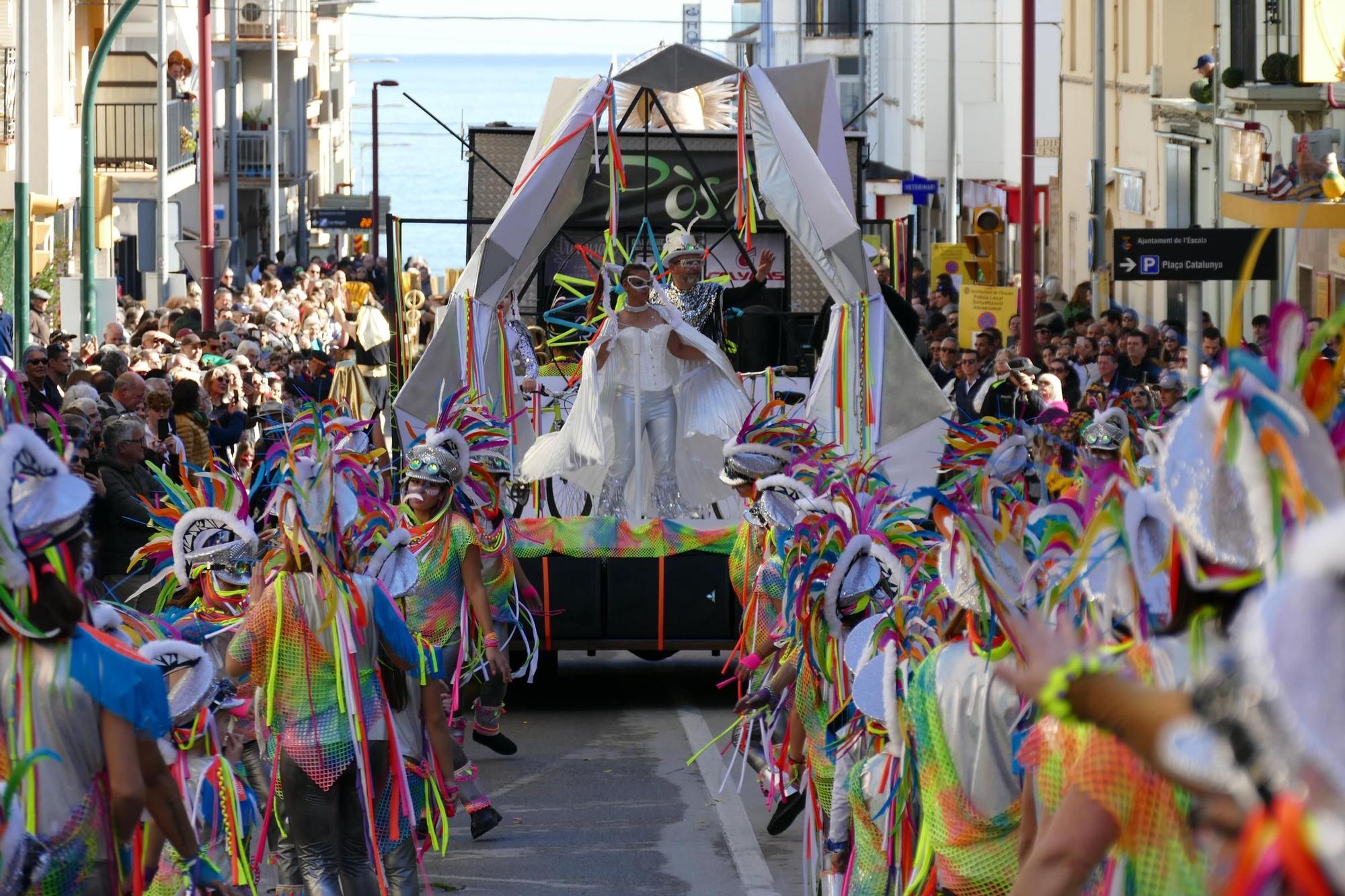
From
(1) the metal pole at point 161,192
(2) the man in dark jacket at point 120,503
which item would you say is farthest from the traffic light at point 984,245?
(2) the man in dark jacket at point 120,503

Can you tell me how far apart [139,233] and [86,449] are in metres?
22.7

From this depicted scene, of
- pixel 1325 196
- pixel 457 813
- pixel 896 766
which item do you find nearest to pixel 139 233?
pixel 1325 196

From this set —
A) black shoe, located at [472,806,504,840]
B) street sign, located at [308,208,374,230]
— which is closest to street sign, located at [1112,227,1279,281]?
black shoe, located at [472,806,504,840]

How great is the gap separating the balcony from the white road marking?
42276mm

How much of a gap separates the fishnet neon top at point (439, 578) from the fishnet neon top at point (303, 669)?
2.19 metres

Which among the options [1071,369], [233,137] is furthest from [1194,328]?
[233,137]

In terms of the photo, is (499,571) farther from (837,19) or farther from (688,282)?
(837,19)

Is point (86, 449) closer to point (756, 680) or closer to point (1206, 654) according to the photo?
point (756, 680)

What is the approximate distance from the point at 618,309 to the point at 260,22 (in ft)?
155

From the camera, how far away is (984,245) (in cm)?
2673

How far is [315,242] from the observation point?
66500 mm

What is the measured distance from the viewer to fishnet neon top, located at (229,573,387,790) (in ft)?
20.9

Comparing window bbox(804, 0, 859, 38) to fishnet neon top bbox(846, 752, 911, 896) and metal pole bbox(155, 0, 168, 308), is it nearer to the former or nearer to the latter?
metal pole bbox(155, 0, 168, 308)

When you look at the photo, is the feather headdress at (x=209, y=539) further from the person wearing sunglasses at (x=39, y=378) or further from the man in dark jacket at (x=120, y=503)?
the person wearing sunglasses at (x=39, y=378)
